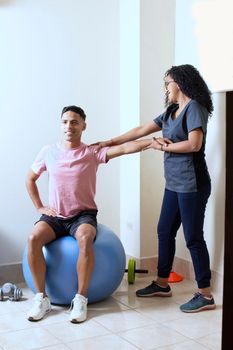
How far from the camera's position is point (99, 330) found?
2.51 metres

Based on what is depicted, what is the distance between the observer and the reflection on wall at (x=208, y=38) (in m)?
2.90

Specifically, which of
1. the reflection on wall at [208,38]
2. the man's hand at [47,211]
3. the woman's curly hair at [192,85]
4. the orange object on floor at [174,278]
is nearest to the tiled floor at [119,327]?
the orange object on floor at [174,278]

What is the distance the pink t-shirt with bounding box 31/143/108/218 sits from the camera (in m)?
2.96

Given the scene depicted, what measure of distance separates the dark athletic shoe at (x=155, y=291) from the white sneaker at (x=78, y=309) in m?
0.51

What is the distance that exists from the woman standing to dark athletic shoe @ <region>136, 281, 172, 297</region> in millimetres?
260

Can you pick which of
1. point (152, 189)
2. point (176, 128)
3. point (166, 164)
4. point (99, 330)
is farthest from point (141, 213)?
point (99, 330)

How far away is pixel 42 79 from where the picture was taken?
3.38m

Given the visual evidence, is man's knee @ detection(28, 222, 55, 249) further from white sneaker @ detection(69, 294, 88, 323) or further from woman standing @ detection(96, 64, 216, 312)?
woman standing @ detection(96, 64, 216, 312)

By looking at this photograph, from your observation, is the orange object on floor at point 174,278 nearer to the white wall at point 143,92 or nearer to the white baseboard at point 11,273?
the white wall at point 143,92

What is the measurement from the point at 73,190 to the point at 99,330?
2.87 ft

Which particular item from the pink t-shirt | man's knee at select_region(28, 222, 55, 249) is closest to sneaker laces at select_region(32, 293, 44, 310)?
man's knee at select_region(28, 222, 55, 249)

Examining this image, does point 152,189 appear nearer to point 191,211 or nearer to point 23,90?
point 191,211

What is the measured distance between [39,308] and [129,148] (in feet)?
3.56

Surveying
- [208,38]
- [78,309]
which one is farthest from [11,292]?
[208,38]
